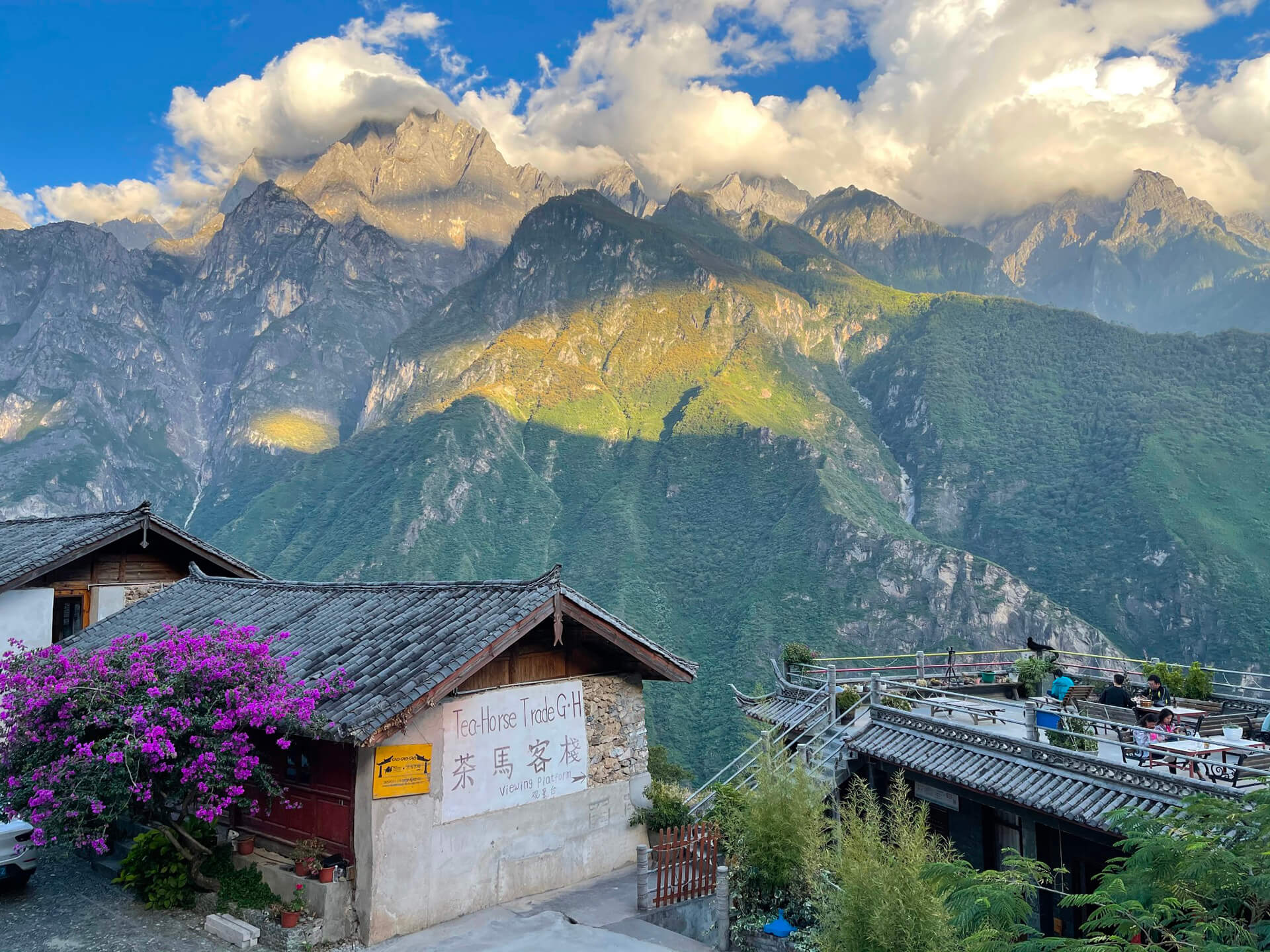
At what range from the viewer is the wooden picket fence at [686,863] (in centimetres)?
1416

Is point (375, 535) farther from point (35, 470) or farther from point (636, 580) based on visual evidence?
point (35, 470)

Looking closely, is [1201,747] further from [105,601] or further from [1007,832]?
[105,601]

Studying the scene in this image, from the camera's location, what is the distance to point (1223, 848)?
27.9 ft

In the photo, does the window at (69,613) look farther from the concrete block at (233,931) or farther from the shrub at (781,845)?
the shrub at (781,845)

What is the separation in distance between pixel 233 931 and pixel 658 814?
7098mm

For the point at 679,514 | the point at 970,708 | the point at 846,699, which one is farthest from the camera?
the point at 679,514

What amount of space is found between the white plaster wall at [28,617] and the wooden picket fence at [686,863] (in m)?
15.4

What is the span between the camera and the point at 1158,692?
20.0m


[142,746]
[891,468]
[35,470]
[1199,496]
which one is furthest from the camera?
[35,470]

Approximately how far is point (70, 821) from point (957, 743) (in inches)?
569

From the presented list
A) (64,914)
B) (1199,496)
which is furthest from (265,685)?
(1199,496)

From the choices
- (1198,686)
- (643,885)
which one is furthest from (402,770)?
(1198,686)

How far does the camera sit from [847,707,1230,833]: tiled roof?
12961mm

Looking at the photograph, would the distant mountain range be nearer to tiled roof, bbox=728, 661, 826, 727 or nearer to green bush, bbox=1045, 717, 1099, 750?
tiled roof, bbox=728, 661, 826, 727
